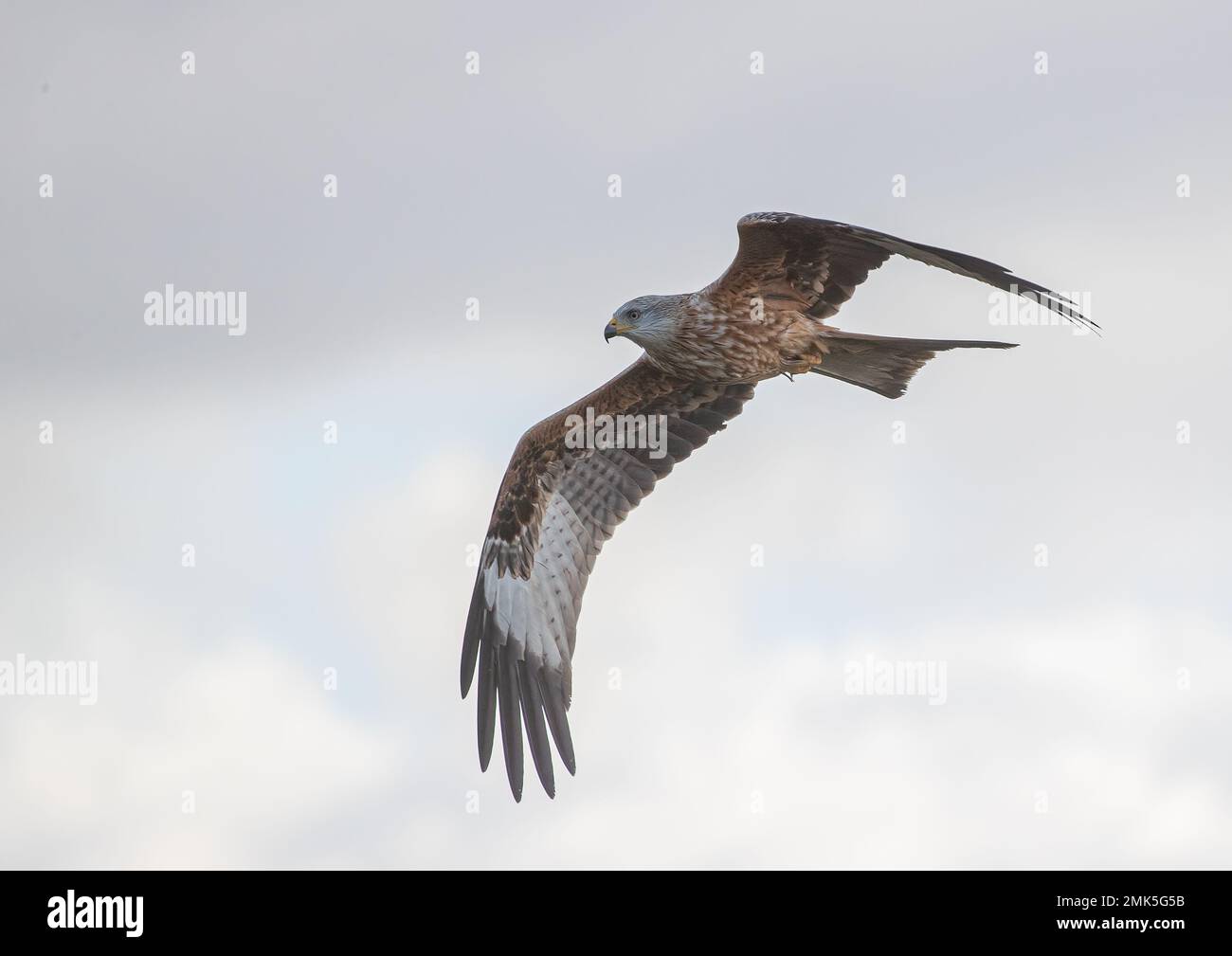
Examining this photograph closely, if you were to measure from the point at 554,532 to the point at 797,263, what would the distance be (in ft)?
11.1

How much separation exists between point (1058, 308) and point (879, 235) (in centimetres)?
147

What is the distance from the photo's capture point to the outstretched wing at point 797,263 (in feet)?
34.8

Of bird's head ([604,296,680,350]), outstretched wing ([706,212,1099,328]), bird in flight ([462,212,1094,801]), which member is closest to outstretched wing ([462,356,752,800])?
bird in flight ([462,212,1094,801])

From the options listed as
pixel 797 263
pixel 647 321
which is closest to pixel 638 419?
pixel 647 321

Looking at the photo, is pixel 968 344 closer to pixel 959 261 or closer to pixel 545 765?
pixel 959 261

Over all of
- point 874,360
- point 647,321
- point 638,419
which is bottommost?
point 638,419

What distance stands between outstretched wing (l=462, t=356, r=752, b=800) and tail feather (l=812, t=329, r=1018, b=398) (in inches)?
57.9

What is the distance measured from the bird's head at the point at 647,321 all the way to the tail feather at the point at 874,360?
3.62 feet

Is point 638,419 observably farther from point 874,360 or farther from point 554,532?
point 874,360

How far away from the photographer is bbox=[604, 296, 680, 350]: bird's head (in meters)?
11.1

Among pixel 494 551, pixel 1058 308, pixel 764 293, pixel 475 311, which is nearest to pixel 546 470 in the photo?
pixel 494 551

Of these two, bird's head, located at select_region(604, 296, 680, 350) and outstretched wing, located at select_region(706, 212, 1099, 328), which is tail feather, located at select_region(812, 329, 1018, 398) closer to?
outstretched wing, located at select_region(706, 212, 1099, 328)

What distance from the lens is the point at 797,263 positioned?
11.0 meters

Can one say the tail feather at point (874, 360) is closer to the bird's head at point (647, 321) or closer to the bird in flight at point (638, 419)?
the bird in flight at point (638, 419)
